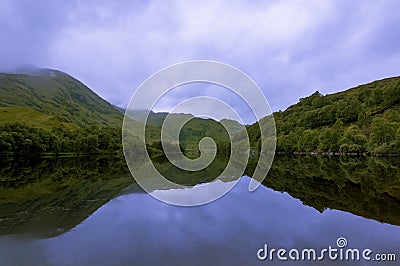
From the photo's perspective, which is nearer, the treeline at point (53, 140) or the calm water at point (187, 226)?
the calm water at point (187, 226)

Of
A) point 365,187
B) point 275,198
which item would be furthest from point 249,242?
point 365,187

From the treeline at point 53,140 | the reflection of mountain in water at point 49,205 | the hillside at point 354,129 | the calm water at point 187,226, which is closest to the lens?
the calm water at point 187,226

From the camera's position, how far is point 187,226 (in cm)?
1496

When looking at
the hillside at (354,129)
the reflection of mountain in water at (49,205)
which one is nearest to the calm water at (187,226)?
the reflection of mountain in water at (49,205)

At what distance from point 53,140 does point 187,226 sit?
344 feet

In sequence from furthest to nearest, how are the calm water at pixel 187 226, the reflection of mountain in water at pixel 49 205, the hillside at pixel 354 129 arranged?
the hillside at pixel 354 129
the reflection of mountain in water at pixel 49 205
the calm water at pixel 187 226

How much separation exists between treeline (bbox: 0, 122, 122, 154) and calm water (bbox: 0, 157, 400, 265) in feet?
265

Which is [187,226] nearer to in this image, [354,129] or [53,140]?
[354,129]

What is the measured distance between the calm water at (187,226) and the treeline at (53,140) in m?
80.8

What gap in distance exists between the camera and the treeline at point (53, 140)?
95000 mm

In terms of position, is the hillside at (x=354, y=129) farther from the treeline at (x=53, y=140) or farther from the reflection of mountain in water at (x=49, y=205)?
the reflection of mountain in water at (x=49, y=205)

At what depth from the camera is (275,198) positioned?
74.7 feet

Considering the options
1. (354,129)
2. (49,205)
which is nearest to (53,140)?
(49,205)

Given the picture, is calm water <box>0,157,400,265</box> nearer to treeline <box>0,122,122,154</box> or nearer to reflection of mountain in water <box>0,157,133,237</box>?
reflection of mountain in water <box>0,157,133,237</box>
